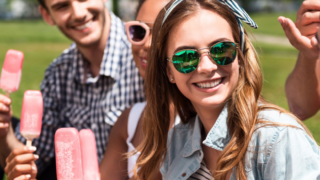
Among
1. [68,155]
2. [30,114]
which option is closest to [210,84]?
[68,155]

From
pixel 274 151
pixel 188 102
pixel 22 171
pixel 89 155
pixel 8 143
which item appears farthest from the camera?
pixel 8 143

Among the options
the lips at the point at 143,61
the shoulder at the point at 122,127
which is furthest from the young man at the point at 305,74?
the shoulder at the point at 122,127

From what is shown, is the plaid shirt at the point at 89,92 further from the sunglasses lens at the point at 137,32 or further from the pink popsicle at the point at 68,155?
the pink popsicle at the point at 68,155

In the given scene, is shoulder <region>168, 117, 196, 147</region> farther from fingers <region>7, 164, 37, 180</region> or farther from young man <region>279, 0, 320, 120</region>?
fingers <region>7, 164, 37, 180</region>

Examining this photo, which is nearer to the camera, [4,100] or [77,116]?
[4,100]

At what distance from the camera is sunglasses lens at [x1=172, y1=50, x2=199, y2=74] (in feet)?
6.32

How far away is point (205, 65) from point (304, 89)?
1.07 metres

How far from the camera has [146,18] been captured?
8.73 ft

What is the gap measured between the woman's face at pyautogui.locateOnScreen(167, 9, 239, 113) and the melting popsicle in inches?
37.8

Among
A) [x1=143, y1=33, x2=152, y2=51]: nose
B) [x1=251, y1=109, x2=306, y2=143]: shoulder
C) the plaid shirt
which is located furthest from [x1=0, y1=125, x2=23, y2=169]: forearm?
[x1=251, y1=109, x2=306, y2=143]: shoulder

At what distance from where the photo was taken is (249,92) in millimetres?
2064

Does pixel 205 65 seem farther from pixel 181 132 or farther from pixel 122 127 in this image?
pixel 122 127

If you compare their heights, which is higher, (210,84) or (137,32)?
(137,32)

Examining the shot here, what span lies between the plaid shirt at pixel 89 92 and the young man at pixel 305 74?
1261mm
